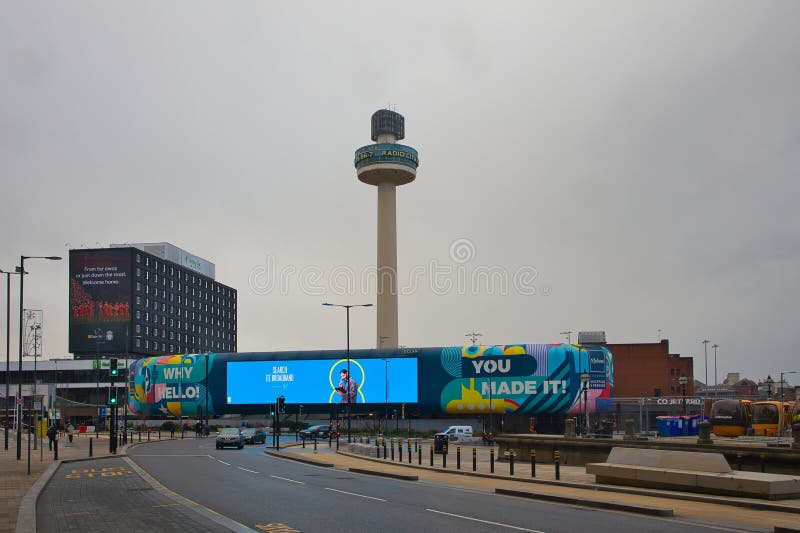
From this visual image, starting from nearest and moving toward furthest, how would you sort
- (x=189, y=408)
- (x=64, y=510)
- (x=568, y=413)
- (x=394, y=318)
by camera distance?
(x=64, y=510) < (x=568, y=413) < (x=189, y=408) < (x=394, y=318)

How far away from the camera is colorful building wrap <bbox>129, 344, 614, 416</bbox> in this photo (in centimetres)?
9894

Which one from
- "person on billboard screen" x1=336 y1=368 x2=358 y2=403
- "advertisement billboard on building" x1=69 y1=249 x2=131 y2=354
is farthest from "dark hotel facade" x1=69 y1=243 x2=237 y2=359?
"person on billboard screen" x1=336 y1=368 x2=358 y2=403

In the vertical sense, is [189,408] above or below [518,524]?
below

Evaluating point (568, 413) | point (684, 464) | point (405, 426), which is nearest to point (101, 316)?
point (405, 426)

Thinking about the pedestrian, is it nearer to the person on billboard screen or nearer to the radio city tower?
the person on billboard screen

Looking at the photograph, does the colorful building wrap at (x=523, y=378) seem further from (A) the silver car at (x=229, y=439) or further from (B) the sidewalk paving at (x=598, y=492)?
(B) the sidewalk paving at (x=598, y=492)

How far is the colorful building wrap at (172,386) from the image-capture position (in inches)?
4542

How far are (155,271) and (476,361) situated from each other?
91351 mm

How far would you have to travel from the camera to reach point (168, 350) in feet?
581

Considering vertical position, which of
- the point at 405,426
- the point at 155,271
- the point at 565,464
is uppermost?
the point at 155,271

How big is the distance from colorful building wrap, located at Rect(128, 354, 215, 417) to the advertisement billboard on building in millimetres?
40799

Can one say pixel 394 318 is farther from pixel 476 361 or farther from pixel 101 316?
pixel 101 316

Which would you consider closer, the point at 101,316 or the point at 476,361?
the point at 476,361

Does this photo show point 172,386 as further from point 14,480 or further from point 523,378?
point 14,480
